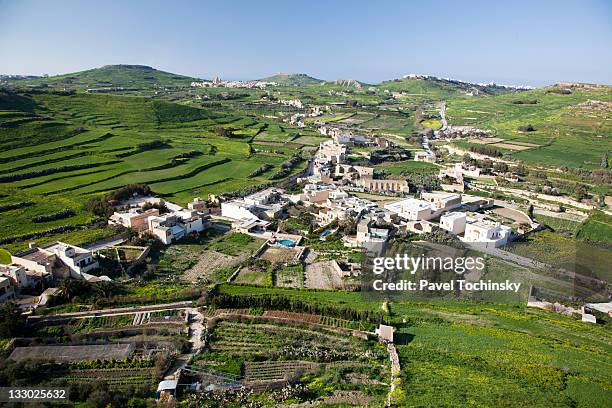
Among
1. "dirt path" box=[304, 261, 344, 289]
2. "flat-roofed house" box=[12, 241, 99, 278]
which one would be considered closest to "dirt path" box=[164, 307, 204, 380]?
"dirt path" box=[304, 261, 344, 289]

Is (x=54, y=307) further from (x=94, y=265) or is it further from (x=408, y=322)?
(x=408, y=322)

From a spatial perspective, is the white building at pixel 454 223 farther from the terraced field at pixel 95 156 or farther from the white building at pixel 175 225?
the terraced field at pixel 95 156

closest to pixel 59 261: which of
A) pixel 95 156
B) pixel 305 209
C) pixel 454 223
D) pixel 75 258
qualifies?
pixel 75 258

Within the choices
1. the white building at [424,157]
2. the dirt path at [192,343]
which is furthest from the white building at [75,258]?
the white building at [424,157]

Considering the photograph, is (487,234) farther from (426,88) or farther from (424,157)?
(426,88)

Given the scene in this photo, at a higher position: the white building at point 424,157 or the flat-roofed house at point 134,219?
the white building at point 424,157

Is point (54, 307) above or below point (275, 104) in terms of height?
below

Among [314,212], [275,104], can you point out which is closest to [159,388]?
[314,212]
